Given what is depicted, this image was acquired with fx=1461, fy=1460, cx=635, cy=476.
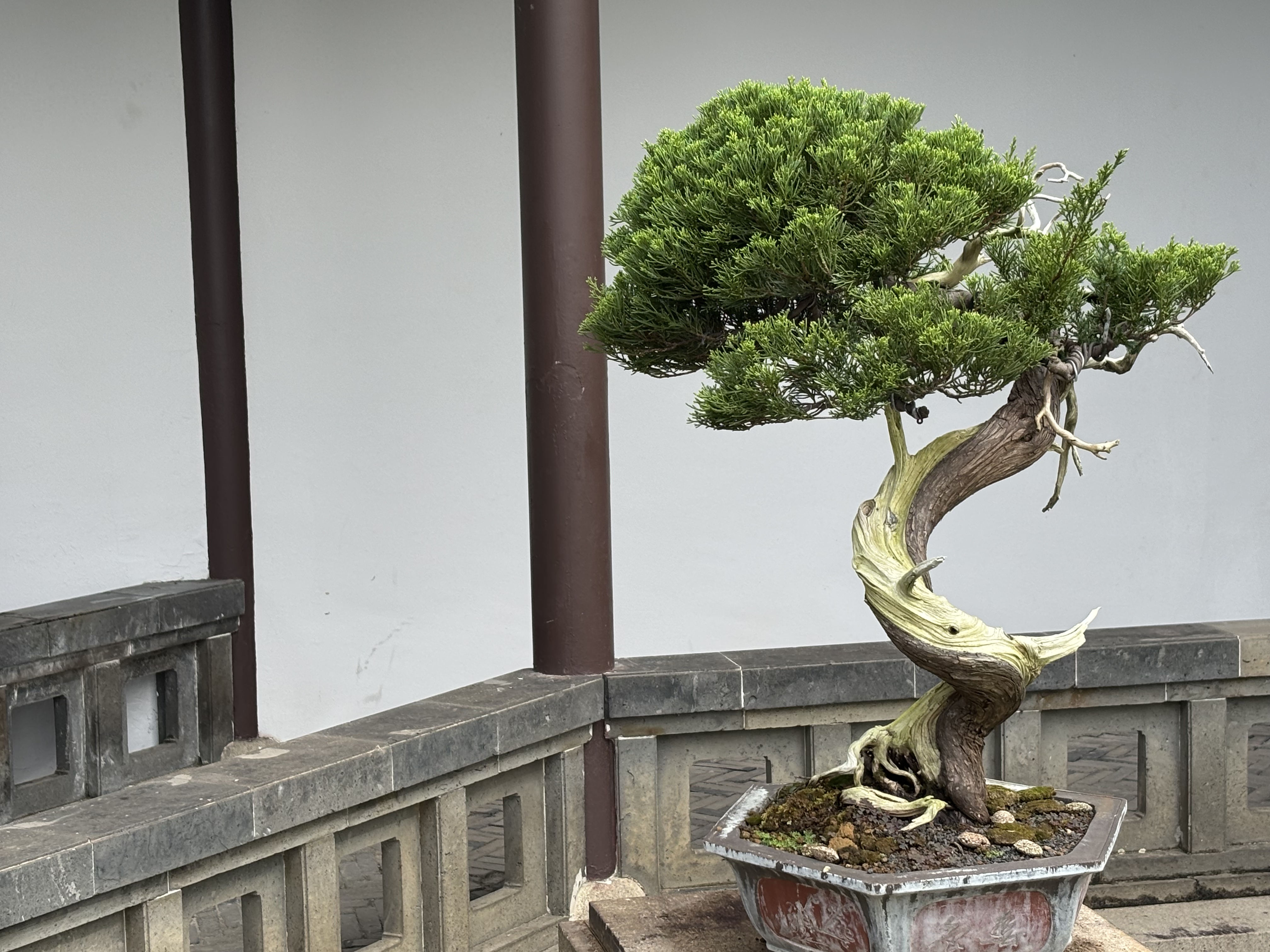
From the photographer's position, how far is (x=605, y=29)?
5844mm

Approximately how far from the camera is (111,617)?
5188 millimetres

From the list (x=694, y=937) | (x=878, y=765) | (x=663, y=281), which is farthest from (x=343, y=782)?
(x=663, y=281)

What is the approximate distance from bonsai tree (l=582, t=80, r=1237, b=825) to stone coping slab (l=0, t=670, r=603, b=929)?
1106mm

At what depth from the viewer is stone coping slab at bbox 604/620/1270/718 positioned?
400cm

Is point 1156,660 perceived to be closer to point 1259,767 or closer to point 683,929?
point 683,929

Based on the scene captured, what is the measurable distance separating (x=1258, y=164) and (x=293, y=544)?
4.38m

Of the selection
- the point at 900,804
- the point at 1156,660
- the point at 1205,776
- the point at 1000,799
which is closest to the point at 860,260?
the point at 900,804

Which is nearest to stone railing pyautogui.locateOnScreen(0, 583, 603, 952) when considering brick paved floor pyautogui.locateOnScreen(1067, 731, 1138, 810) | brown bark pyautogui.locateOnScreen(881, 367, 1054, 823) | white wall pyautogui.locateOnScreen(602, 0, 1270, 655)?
brown bark pyautogui.locateOnScreen(881, 367, 1054, 823)

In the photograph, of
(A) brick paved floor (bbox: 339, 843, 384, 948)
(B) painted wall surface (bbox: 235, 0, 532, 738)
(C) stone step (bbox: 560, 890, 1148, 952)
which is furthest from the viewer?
(B) painted wall surface (bbox: 235, 0, 532, 738)

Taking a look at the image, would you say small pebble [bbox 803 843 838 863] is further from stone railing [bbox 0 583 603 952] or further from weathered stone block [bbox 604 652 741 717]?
weathered stone block [bbox 604 652 741 717]

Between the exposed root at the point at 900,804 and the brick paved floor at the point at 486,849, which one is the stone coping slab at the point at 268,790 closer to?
the brick paved floor at the point at 486,849

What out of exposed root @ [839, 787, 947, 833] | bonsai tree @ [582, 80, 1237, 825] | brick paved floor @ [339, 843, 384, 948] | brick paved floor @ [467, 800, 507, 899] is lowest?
brick paved floor @ [339, 843, 384, 948]

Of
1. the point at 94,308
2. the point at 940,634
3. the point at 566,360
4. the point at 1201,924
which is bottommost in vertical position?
the point at 1201,924

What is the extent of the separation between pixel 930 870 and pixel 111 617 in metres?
3.53
